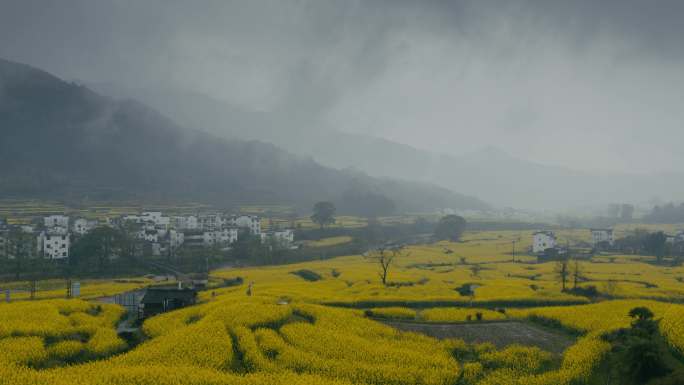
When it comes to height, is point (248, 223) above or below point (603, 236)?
above

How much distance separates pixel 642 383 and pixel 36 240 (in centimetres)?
7414

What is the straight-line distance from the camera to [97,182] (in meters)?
166

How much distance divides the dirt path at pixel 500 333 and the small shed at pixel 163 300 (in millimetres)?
14438

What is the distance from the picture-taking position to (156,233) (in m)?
84.1

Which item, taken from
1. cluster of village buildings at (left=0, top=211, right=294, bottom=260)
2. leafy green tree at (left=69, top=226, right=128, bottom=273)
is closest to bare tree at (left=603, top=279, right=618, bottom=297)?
cluster of village buildings at (left=0, top=211, right=294, bottom=260)

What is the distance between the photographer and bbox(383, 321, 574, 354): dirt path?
89.2ft

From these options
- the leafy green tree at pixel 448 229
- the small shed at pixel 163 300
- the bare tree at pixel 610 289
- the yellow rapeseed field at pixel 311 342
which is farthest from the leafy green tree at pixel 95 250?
the leafy green tree at pixel 448 229

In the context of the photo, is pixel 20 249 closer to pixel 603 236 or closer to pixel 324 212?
pixel 324 212

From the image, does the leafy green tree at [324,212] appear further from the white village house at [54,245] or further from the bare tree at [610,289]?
the bare tree at [610,289]

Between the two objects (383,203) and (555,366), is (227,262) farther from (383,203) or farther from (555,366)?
(383,203)

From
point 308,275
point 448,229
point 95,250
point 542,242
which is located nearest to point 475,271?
point 308,275

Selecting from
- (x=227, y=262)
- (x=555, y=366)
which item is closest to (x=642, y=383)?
(x=555, y=366)

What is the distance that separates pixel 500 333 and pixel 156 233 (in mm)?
67438

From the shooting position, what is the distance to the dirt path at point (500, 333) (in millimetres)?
27188
